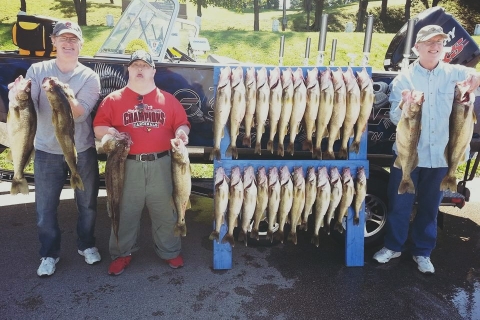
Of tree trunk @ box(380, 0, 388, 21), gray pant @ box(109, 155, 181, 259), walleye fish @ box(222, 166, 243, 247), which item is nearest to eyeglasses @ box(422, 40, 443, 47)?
walleye fish @ box(222, 166, 243, 247)

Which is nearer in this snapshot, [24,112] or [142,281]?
[24,112]

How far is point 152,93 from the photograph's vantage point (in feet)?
11.8

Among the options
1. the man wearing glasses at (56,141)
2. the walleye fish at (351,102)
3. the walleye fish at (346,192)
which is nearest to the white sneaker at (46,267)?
the man wearing glasses at (56,141)

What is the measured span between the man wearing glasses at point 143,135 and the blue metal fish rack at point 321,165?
47 centimetres

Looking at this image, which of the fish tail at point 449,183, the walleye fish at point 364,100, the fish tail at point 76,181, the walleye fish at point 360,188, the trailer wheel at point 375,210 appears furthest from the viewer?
the trailer wheel at point 375,210

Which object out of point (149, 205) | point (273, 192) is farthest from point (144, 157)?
point (273, 192)

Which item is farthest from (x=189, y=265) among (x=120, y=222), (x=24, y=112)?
(x=24, y=112)

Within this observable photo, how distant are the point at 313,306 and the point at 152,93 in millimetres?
2311

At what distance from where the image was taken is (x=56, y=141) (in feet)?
11.8

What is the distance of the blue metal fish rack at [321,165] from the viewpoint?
3.88 meters

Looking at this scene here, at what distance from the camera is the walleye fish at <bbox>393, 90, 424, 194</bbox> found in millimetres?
3373

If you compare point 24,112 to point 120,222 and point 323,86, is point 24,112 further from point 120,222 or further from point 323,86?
point 323,86

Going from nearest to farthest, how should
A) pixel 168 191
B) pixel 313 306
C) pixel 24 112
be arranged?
1. pixel 24 112
2. pixel 313 306
3. pixel 168 191

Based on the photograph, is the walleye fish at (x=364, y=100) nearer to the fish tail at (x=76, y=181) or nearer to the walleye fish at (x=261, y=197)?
the walleye fish at (x=261, y=197)
